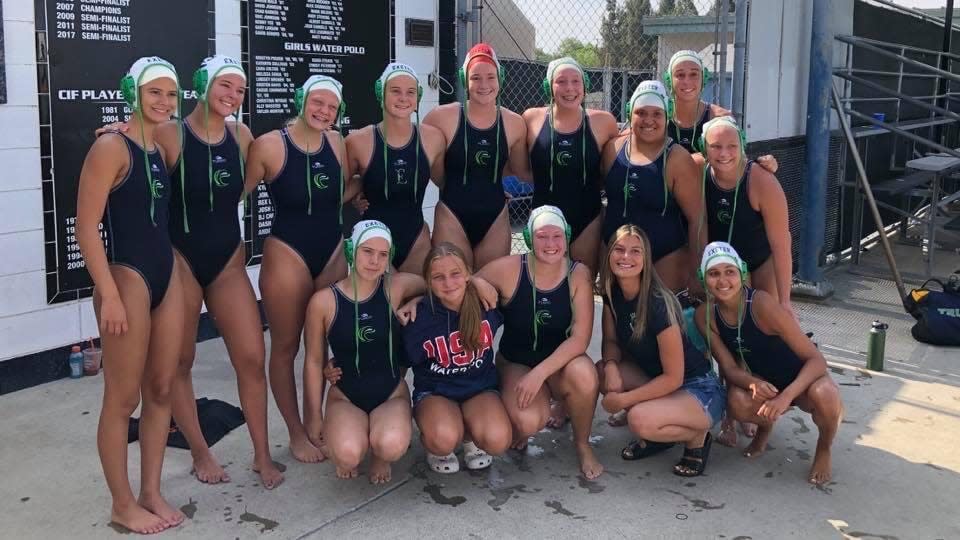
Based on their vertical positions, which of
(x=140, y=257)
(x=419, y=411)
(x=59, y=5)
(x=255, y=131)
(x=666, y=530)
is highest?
(x=59, y=5)

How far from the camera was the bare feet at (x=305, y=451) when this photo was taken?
173 inches

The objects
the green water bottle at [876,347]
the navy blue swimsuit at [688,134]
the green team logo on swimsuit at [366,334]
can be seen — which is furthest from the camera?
the green water bottle at [876,347]

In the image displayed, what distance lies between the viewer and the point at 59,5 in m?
5.19

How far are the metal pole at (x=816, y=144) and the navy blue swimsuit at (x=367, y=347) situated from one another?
485 cm

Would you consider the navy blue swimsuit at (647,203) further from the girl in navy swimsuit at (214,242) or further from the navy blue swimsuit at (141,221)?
the navy blue swimsuit at (141,221)

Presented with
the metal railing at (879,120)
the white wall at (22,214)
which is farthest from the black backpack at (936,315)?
the white wall at (22,214)

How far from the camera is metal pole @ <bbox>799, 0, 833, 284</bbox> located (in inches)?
298

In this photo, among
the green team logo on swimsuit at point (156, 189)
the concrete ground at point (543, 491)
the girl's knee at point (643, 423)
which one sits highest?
the green team logo on swimsuit at point (156, 189)

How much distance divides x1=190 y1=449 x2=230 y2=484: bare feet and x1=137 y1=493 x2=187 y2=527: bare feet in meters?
0.34

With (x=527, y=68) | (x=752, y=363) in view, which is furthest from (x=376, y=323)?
(x=527, y=68)

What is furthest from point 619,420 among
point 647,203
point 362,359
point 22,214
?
point 22,214

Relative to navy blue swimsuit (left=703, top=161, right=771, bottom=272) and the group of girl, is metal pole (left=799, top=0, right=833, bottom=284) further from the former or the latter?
navy blue swimsuit (left=703, top=161, right=771, bottom=272)

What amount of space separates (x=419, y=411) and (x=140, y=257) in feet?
4.59

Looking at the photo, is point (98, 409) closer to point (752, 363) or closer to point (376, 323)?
point (376, 323)
